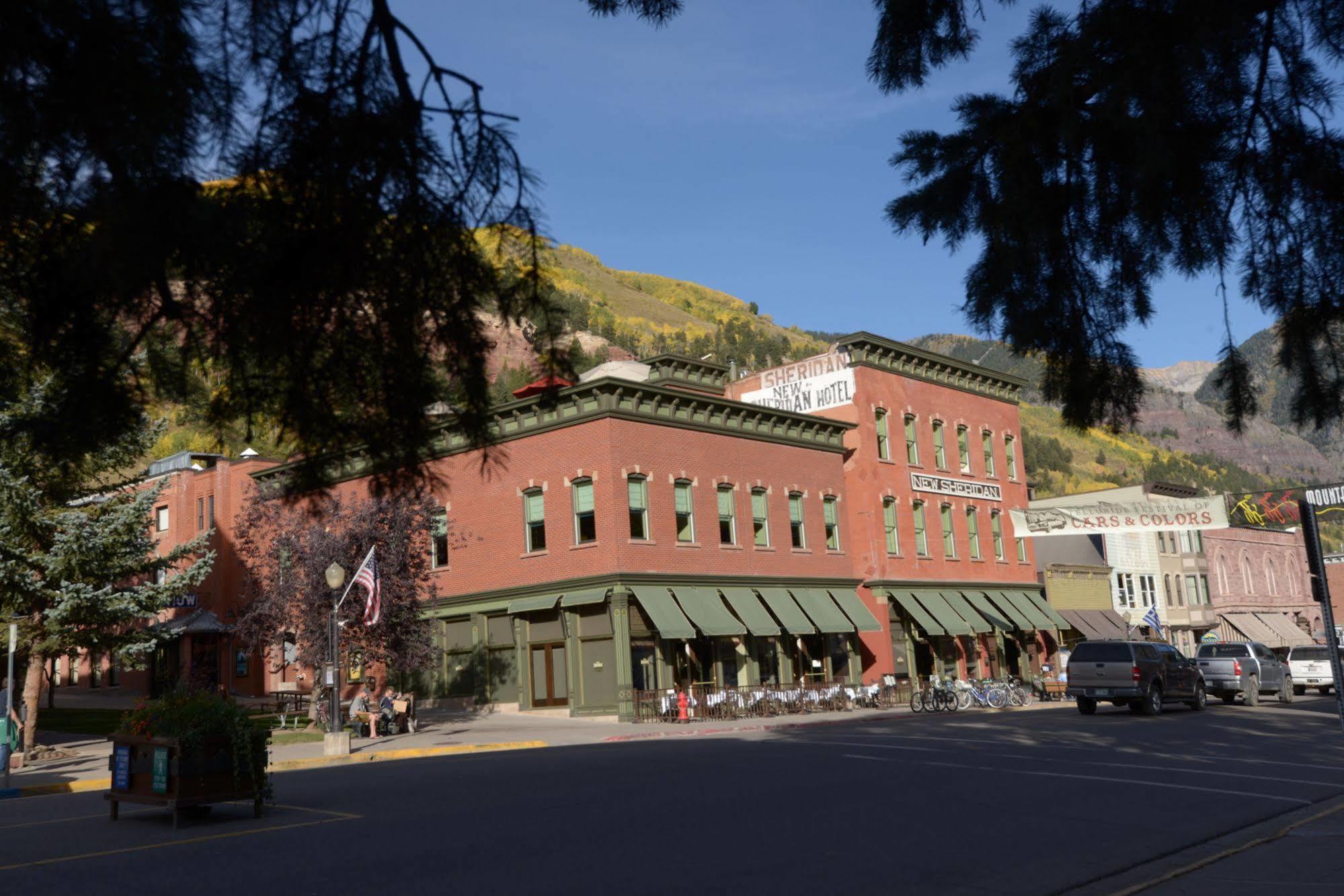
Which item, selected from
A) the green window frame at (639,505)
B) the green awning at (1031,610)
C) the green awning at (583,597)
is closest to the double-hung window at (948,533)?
the green awning at (1031,610)

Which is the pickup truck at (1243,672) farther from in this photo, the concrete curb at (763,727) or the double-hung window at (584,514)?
the double-hung window at (584,514)

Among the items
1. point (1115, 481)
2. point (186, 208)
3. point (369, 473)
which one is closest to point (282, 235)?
point (186, 208)

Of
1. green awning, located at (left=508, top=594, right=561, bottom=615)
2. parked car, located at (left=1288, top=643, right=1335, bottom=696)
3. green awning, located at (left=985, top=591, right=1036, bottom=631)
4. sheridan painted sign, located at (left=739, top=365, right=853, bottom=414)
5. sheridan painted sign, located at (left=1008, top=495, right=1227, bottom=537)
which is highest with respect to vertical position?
sheridan painted sign, located at (left=739, top=365, right=853, bottom=414)

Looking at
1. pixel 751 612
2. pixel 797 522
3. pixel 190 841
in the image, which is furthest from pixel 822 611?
pixel 190 841

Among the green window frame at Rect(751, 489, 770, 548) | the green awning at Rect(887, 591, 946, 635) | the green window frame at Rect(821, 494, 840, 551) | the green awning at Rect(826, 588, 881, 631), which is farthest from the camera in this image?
the green awning at Rect(887, 591, 946, 635)

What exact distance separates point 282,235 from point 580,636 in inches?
1193

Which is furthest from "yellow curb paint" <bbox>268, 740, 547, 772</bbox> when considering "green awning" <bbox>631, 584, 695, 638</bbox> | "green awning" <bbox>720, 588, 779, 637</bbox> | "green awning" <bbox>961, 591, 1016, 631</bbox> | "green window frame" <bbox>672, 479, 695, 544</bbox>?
"green awning" <bbox>961, 591, 1016, 631</bbox>

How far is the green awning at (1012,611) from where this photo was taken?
4816 centimetres

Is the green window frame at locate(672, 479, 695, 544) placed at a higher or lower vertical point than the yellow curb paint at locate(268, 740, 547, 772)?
higher

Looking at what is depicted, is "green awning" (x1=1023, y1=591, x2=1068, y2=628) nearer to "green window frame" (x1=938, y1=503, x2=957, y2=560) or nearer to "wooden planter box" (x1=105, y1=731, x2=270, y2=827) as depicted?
"green window frame" (x1=938, y1=503, x2=957, y2=560)

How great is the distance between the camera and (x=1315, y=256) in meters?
5.73

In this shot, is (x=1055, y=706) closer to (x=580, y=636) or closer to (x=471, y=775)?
(x=580, y=636)

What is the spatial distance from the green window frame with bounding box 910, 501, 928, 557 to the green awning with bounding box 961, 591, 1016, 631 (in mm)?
3108

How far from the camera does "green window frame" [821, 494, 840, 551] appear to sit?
42.0 m
